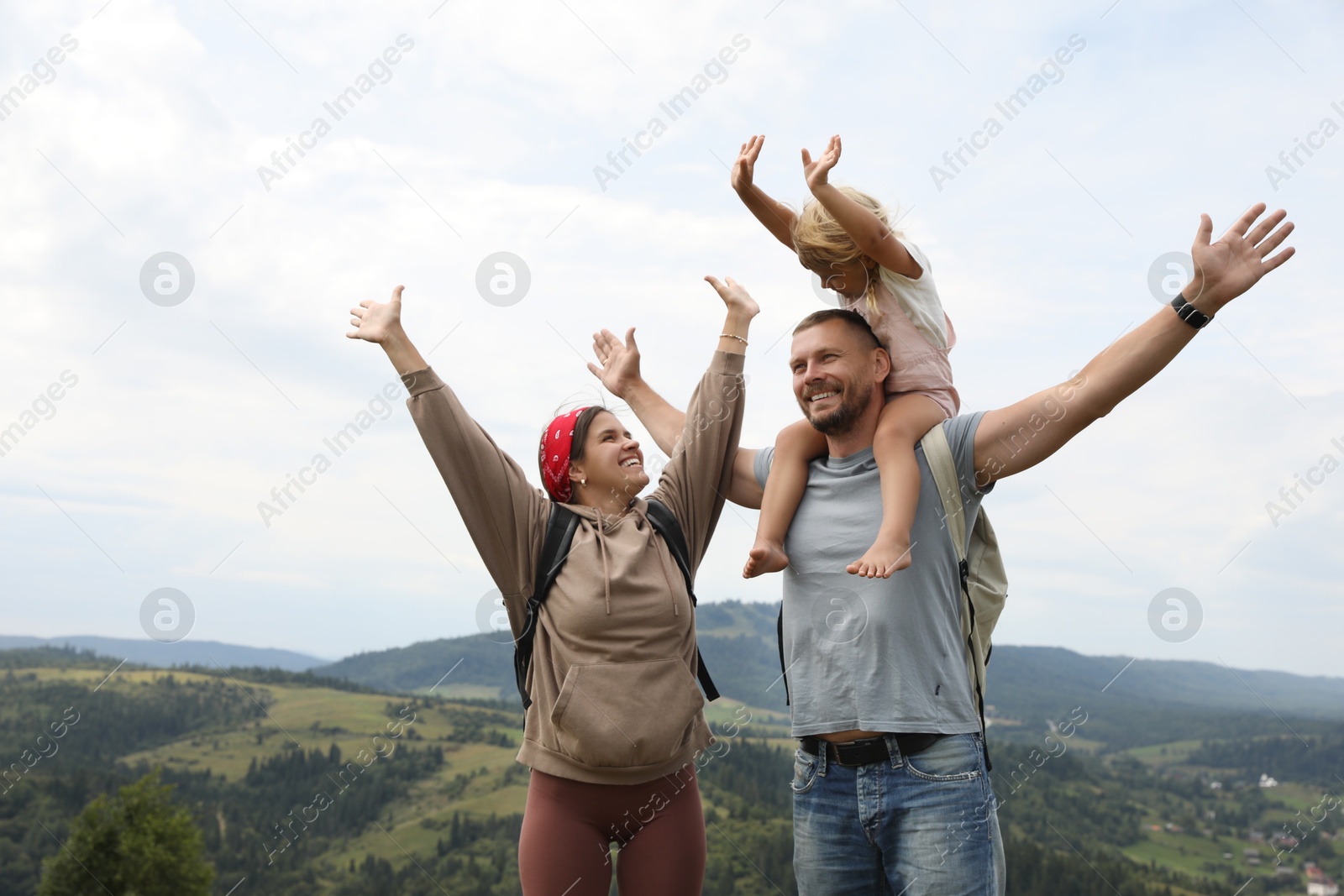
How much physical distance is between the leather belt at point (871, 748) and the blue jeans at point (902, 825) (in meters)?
0.02

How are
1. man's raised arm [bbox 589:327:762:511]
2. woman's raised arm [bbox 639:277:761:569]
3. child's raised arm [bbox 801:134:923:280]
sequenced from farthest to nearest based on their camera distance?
man's raised arm [bbox 589:327:762:511], woman's raised arm [bbox 639:277:761:569], child's raised arm [bbox 801:134:923:280]

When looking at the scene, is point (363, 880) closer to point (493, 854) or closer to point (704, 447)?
point (493, 854)

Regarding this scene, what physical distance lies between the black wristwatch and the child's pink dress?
2.86 feet

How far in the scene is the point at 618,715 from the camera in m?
3.22

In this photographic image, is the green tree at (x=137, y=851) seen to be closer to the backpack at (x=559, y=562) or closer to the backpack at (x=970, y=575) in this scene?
the backpack at (x=559, y=562)

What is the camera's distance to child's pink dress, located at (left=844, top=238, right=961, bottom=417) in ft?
11.9

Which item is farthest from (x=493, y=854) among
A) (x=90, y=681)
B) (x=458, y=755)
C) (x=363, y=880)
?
(x=90, y=681)

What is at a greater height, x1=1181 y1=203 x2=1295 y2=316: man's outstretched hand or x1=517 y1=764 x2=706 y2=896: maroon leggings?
x1=1181 y1=203 x2=1295 y2=316: man's outstretched hand

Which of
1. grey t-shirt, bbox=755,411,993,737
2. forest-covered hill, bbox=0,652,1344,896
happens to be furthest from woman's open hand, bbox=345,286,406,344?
forest-covered hill, bbox=0,652,1344,896

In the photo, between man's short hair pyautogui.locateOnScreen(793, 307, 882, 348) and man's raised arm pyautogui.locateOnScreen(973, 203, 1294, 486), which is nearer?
man's raised arm pyautogui.locateOnScreen(973, 203, 1294, 486)

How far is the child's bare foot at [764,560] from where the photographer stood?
134 inches

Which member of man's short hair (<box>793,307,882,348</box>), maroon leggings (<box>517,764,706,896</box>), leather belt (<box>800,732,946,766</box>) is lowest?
maroon leggings (<box>517,764,706,896</box>)

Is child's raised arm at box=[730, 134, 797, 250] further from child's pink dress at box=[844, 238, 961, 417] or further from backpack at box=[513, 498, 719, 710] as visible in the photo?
backpack at box=[513, 498, 719, 710]

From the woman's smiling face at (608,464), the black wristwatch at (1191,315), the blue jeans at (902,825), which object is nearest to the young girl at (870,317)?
the woman's smiling face at (608,464)
